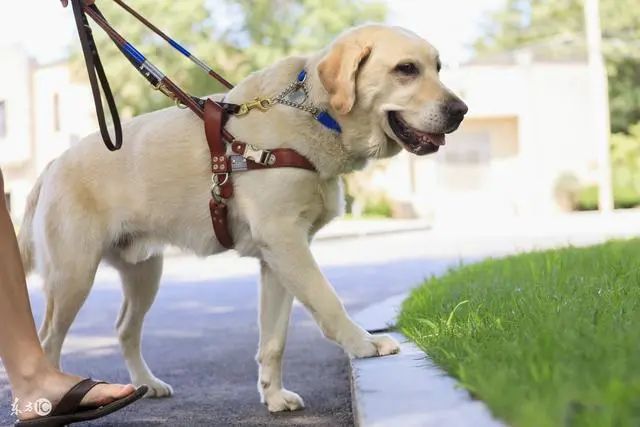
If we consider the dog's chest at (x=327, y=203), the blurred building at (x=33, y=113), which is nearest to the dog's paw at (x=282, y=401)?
the dog's chest at (x=327, y=203)

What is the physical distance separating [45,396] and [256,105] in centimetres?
146

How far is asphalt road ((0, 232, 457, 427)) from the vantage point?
4.00 metres

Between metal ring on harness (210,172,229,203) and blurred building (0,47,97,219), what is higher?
blurred building (0,47,97,219)

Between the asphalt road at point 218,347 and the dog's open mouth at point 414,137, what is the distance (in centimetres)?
111

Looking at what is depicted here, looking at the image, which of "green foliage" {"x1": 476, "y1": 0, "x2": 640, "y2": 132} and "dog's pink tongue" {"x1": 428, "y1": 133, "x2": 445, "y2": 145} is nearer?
"dog's pink tongue" {"x1": 428, "y1": 133, "x2": 445, "y2": 145}

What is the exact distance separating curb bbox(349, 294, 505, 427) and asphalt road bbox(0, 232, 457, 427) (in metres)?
0.57

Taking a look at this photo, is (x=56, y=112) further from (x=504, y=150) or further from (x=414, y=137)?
(x=414, y=137)

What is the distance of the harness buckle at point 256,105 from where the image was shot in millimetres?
3984

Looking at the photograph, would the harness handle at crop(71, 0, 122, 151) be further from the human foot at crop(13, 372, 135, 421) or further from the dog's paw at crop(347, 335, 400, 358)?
the dog's paw at crop(347, 335, 400, 358)

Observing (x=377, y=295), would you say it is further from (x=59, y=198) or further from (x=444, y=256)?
(x=59, y=198)

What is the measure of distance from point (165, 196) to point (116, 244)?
1.11ft

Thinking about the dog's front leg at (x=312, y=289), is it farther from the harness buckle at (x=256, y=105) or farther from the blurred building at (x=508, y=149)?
the blurred building at (x=508, y=149)

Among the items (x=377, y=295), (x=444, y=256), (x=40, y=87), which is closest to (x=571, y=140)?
(x=40, y=87)

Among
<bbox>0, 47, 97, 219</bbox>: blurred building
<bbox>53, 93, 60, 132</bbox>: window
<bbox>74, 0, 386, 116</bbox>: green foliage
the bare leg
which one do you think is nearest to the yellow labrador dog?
the bare leg
